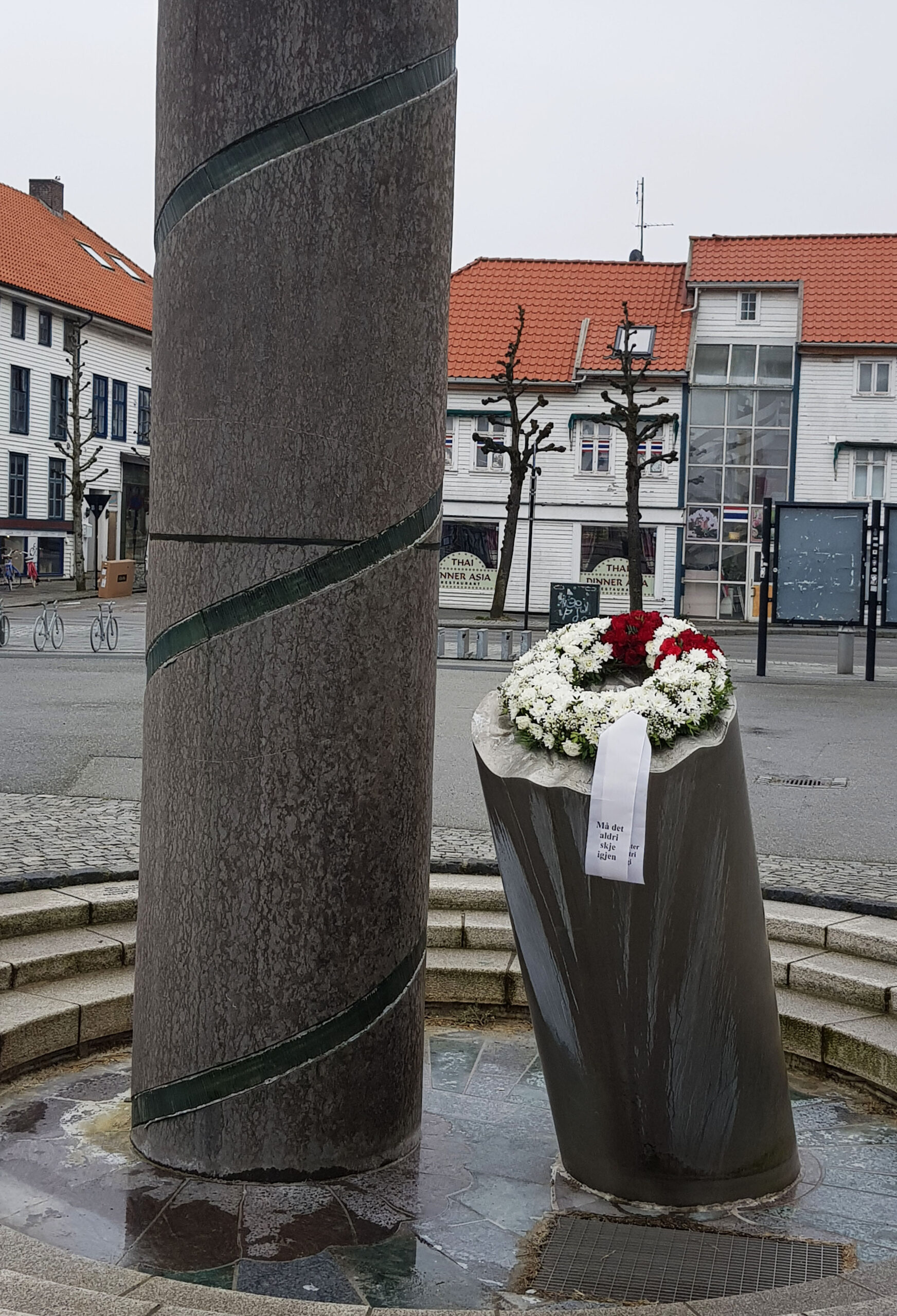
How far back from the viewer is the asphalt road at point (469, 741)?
9.45m

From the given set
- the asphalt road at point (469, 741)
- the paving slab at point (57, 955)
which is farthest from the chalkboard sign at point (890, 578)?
the paving slab at point (57, 955)

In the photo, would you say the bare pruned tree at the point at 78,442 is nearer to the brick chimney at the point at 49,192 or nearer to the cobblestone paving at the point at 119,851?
the brick chimney at the point at 49,192

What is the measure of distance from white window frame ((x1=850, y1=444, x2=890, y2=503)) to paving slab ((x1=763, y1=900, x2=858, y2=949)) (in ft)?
123

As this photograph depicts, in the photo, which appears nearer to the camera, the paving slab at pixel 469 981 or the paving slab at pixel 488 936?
the paving slab at pixel 469 981

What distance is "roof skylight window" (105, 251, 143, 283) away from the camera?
6159 cm

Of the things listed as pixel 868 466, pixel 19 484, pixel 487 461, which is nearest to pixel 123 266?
pixel 19 484

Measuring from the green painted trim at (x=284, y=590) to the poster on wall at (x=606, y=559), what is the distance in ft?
127

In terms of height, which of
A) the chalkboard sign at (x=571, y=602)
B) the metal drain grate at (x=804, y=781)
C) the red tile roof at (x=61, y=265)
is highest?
the red tile roof at (x=61, y=265)

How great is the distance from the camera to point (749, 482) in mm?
42875

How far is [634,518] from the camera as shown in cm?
3903

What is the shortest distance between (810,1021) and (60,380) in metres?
51.0

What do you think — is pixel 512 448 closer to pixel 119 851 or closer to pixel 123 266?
pixel 123 266

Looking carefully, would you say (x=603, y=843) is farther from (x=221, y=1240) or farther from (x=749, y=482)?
(x=749, y=482)

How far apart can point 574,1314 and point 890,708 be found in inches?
619
